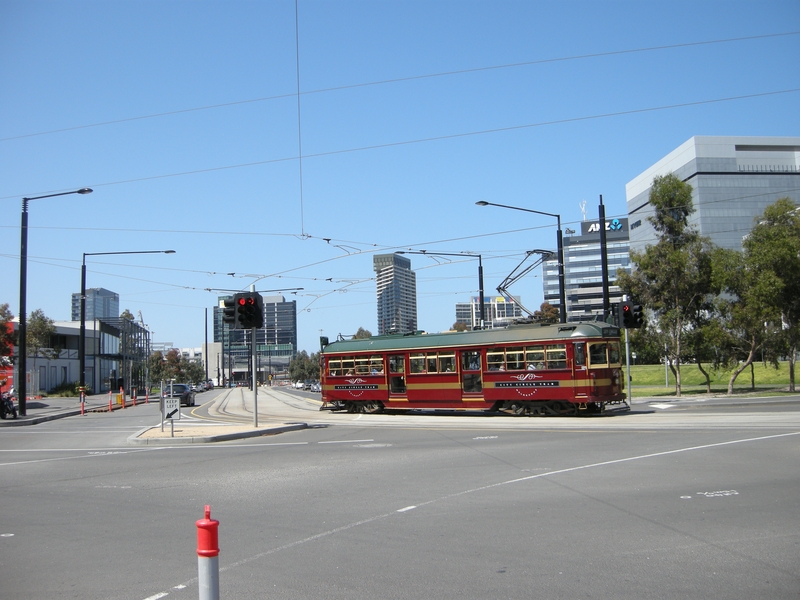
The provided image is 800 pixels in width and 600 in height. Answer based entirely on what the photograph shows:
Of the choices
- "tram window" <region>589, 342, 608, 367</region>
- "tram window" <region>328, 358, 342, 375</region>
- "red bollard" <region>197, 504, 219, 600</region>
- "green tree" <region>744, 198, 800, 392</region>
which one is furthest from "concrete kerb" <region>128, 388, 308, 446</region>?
"green tree" <region>744, 198, 800, 392</region>

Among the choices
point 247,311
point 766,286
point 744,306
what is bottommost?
point 247,311

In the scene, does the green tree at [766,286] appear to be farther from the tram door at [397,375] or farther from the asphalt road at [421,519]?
the asphalt road at [421,519]

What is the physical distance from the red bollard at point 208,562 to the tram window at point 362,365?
84.7 ft

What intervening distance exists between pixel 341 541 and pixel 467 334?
19.7m

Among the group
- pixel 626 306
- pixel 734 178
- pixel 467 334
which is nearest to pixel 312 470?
pixel 467 334

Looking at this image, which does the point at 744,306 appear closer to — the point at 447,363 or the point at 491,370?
the point at 491,370

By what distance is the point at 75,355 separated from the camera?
239 feet

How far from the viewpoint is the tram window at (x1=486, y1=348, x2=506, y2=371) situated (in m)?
25.8

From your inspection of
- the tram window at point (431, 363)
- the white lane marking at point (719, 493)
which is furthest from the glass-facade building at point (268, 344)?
the white lane marking at point (719, 493)

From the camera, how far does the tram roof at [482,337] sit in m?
24.6

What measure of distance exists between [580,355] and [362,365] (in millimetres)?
9776

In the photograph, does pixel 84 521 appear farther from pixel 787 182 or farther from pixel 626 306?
pixel 787 182

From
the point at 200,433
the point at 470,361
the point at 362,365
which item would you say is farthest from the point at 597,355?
the point at 200,433

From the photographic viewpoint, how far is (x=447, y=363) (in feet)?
90.0
